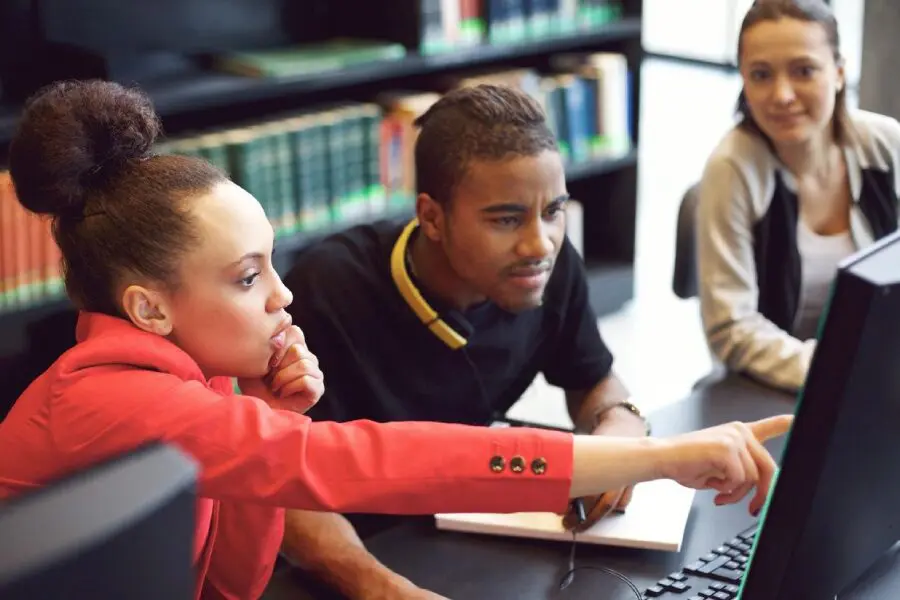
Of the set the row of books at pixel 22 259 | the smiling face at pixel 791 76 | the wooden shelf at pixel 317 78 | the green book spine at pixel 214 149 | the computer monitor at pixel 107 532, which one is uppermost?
the computer monitor at pixel 107 532

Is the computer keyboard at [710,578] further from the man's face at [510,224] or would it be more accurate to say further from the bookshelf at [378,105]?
the bookshelf at [378,105]

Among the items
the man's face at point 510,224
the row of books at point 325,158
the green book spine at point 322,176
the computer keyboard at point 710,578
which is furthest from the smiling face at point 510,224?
the green book spine at point 322,176

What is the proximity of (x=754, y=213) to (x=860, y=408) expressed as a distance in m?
1.17

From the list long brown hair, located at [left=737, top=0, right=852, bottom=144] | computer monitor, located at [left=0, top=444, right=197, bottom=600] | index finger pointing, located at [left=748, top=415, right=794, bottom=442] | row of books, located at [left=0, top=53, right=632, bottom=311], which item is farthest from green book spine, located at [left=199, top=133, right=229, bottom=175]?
computer monitor, located at [left=0, top=444, right=197, bottom=600]

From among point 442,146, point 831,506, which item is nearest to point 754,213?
point 442,146

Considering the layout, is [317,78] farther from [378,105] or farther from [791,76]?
[791,76]

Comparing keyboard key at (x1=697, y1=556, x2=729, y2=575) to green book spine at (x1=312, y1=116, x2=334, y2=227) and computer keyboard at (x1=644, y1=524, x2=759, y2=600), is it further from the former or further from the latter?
green book spine at (x1=312, y1=116, x2=334, y2=227)

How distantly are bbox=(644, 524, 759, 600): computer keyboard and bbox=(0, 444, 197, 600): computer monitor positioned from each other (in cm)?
77

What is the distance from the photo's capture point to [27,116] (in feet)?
3.81

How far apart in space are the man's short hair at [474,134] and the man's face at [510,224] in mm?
17

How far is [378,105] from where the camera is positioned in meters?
3.37

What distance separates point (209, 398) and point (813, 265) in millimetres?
1357

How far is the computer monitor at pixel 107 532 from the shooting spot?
0.51 metres

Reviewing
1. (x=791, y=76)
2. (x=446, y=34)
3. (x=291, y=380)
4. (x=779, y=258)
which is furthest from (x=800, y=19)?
(x=446, y=34)
